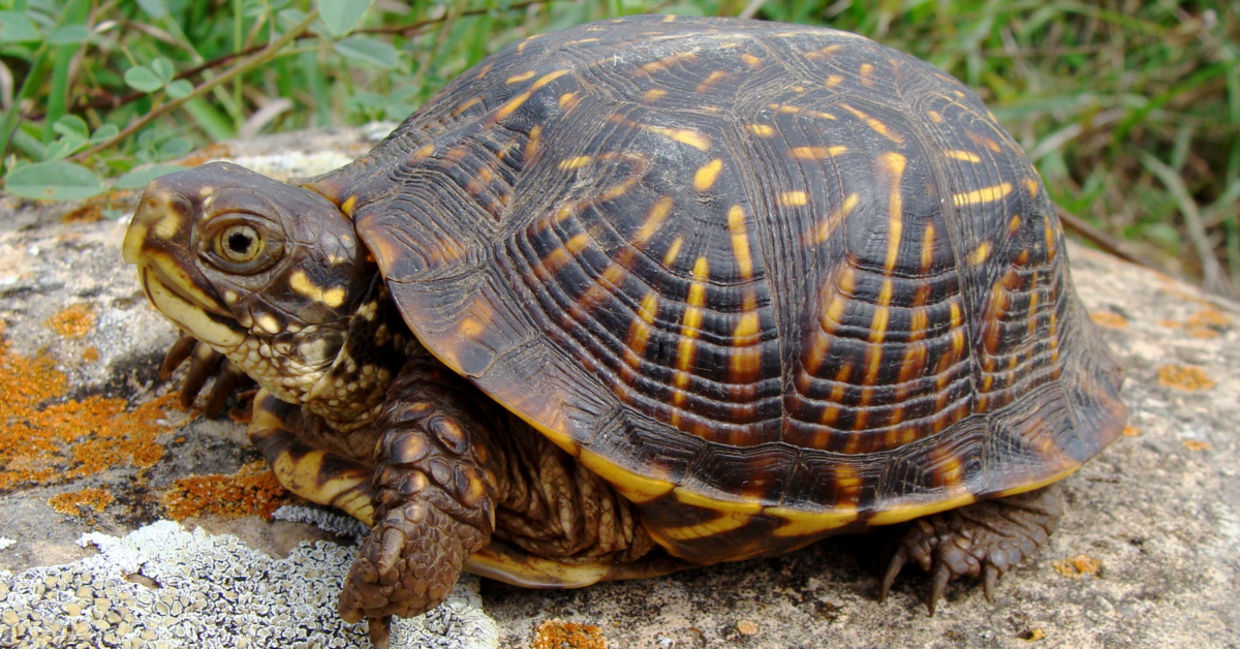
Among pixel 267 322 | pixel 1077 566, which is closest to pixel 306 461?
pixel 267 322

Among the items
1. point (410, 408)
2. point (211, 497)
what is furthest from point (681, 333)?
point (211, 497)

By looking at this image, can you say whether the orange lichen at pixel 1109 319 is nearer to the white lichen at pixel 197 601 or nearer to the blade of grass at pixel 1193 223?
the blade of grass at pixel 1193 223

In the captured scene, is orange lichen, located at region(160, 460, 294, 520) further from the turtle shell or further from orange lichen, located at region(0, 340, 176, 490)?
the turtle shell

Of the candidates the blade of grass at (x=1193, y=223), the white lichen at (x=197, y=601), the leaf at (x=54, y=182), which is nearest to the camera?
the white lichen at (x=197, y=601)

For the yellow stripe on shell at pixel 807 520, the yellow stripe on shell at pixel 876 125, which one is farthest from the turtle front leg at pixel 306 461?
the yellow stripe on shell at pixel 876 125

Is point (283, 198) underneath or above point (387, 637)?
above

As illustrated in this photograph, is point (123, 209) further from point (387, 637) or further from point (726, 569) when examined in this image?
point (726, 569)
